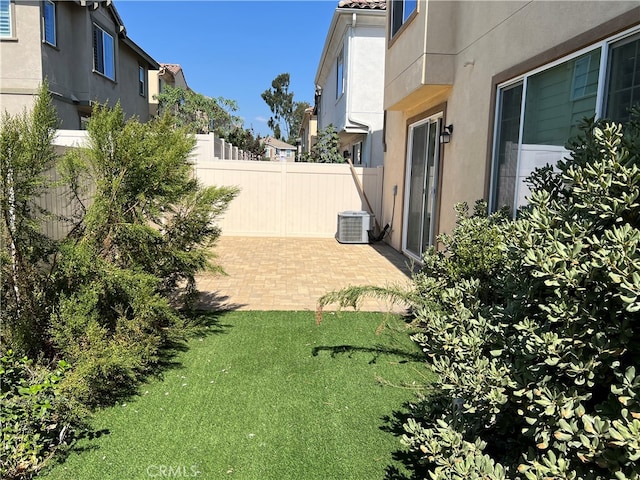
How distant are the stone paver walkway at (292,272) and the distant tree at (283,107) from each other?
56683 millimetres

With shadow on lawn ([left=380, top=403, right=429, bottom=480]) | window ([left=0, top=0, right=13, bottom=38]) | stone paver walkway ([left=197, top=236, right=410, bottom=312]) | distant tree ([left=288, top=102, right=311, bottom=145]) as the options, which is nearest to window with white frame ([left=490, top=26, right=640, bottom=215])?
stone paver walkway ([left=197, top=236, right=410, bottom=312])

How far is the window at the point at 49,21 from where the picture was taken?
1349 centimetres

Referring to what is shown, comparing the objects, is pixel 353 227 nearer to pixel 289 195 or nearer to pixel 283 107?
pixel 289 195

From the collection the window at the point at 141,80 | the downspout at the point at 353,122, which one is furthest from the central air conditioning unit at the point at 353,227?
the window at the point at 141,80

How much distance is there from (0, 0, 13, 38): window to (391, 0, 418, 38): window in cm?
1110

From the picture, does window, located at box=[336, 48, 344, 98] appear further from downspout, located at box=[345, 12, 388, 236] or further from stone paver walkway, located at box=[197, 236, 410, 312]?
stone paver walkway, located at box=[197, 236, 410, 312]

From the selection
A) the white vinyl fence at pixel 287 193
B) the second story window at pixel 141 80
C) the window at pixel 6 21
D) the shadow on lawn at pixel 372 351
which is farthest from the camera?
the second story window at pixel 141 80

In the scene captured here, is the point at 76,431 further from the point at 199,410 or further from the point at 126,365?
the point at 199,410

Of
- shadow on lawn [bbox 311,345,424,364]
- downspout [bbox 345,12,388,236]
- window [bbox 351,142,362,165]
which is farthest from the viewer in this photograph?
window [bbox 351,142,362,165]

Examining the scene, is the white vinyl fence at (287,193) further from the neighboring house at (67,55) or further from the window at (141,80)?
the window at (141,80)

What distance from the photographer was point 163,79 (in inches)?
1248

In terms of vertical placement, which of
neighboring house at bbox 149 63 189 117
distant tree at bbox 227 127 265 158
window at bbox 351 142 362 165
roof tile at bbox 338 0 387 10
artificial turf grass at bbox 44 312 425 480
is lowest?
artificial turf grass at bbox 44 312 425 480

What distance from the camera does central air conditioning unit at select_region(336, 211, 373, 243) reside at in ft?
40.6

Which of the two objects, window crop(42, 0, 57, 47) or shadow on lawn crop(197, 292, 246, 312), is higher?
window crop(42, 0, 57, 47)
